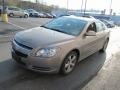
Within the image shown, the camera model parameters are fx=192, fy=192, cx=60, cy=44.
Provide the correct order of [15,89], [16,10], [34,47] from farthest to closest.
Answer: [16,10]
[34,47]
[15,89]

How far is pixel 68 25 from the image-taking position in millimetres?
6129

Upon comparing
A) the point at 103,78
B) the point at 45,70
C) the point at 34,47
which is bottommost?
the point at 103,78

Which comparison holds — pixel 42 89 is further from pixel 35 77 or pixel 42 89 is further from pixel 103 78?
pixel 103 78

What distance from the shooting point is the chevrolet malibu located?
178 inches

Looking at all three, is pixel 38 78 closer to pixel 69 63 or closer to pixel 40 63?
pixel 40 63

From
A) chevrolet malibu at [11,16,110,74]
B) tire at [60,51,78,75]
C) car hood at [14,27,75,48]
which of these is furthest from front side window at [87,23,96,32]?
tire at [60,51,78,75]

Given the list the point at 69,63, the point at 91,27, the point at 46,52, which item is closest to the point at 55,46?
the point at 46,52

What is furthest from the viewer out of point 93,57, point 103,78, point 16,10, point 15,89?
point 16,10

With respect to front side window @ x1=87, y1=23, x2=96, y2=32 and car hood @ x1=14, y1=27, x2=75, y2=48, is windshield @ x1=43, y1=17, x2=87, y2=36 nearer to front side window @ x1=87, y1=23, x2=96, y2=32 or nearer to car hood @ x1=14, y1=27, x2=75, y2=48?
front side window @ x1=87, y1=23, x2=96, y2=32

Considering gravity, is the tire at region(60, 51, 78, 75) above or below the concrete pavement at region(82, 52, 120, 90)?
above

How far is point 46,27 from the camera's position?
6254 mm

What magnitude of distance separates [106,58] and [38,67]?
Answer: 153 inches

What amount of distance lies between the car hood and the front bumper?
1.05ft

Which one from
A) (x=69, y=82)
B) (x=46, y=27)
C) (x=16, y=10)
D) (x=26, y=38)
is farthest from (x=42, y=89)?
(x=16, y=10)
